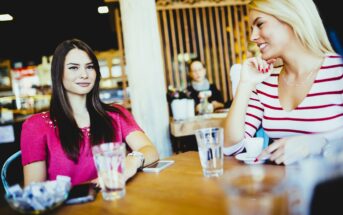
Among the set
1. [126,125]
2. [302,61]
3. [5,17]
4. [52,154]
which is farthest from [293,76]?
[5,17]

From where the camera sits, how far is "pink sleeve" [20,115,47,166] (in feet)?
5.11

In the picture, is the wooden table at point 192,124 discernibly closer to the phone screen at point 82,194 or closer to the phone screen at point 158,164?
the phone screen at point 158,164

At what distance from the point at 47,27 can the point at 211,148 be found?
650 centimetres

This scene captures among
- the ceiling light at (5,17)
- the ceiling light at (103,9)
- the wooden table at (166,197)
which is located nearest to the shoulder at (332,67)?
the wooden table at (166,197)

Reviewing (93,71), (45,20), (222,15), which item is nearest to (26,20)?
(45,20)

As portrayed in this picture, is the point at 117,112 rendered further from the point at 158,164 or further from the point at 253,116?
the point at 253,116

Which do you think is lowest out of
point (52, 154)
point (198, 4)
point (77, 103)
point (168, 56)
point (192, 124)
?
point (192, 124)

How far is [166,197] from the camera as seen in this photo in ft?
3.10

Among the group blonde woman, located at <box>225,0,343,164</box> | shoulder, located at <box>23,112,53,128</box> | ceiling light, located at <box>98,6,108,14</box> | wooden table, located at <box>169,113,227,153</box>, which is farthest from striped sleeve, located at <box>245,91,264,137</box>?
ceiling light, located at <box>98,6,108,14</box>

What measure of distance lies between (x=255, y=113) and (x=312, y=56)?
36 cm

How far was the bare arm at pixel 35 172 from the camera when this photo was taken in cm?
152

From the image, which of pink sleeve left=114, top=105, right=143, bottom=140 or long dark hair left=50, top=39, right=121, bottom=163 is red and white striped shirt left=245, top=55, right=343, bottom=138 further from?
long dark hair left=50, top=39, right=121, bottom=163

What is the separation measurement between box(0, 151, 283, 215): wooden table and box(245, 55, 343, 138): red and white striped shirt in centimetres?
44

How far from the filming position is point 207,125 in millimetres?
2977
